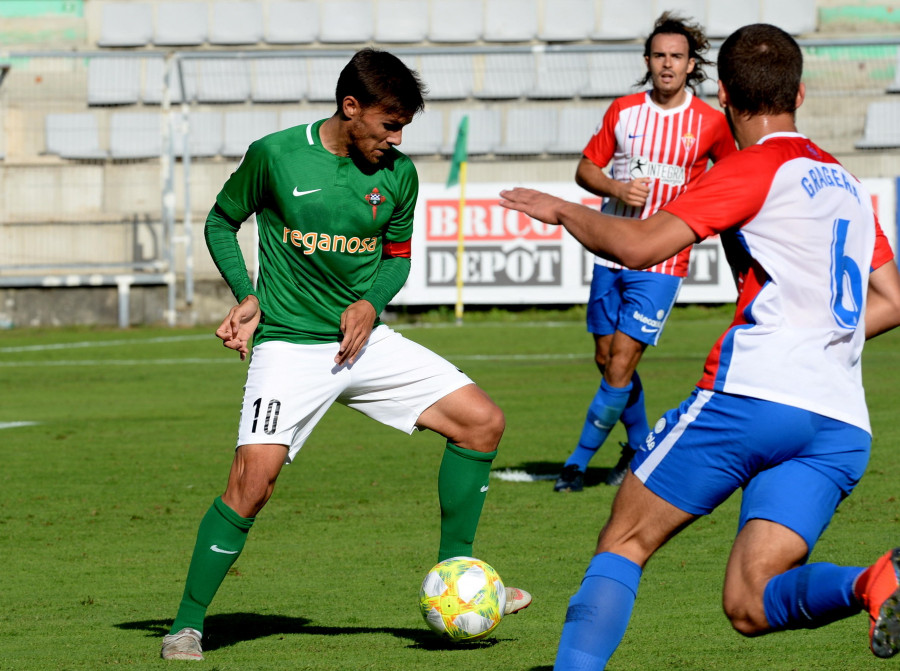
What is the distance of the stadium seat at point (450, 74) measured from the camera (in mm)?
21078

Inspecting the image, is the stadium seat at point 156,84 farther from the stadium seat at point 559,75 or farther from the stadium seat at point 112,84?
the stadium seat at point 559,75

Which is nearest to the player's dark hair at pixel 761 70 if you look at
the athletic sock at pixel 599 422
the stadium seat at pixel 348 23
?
the athletic sock at pixel 599 422

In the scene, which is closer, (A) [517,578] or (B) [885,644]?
(B) [885,644]

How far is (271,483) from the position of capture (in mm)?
4293

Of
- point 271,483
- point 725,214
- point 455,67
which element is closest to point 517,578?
point 271,483

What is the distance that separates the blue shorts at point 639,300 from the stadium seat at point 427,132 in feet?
46.6

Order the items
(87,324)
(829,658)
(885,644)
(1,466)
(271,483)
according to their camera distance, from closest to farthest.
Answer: (885,644) → (829,658) → (271,483) → (1,466) → (87,324)

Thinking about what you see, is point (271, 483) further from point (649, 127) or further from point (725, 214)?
point (649, 127)

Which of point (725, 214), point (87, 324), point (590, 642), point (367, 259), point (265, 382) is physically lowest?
point (87, 324)

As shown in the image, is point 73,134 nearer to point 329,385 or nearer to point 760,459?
point 329,385

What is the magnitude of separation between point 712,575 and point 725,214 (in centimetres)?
239

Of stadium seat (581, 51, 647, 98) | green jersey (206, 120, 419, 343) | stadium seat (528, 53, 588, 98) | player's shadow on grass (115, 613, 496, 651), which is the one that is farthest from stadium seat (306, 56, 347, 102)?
player's shadow on grass (115, 613, 496, 651)

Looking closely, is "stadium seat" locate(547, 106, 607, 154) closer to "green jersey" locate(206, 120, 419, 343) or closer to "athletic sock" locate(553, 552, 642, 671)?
"green jersey" locate(206, 120, 419, 343)

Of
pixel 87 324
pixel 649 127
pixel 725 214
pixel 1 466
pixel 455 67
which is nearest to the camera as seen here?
pixel 725 214
